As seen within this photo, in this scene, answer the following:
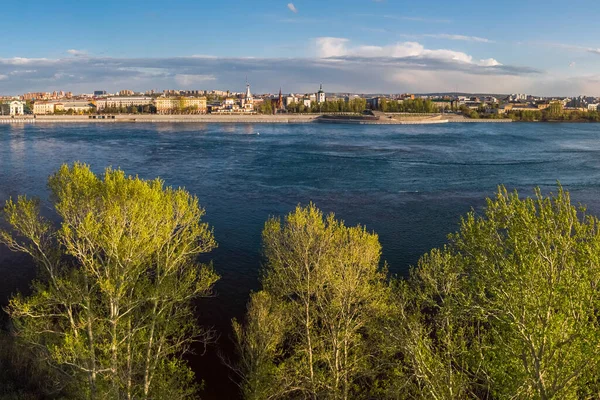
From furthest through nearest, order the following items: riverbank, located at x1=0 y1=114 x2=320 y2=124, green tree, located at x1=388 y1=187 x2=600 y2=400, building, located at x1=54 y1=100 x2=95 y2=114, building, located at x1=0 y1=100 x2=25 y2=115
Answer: building, located at x1=54 y1=100 x2=95 y2=114
building, located at x1=0 y1=100 x2=25 y2=115
riverbank, located at x1=0 y1=114 x2=320 y2=124
green tree, located at x1=388 y1=187 x2=600 y2=400

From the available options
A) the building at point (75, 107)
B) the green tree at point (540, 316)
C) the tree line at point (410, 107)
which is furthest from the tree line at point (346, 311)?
the building at point (75, 107)

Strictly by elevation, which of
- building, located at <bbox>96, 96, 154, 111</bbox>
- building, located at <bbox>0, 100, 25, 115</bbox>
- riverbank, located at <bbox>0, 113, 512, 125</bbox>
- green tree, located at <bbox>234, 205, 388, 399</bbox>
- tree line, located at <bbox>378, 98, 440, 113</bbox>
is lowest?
green tree, located at <bbox>234, 205, 388, 399</bbox>

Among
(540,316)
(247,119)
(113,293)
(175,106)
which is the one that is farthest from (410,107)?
(540,316)

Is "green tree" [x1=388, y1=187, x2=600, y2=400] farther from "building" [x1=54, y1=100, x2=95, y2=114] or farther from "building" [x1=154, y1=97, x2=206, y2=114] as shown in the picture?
"building" [x1=54, y1=100, x2=95, y2=114]

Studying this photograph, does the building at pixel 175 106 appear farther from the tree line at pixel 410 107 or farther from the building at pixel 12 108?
the tree line at pixel 410 107

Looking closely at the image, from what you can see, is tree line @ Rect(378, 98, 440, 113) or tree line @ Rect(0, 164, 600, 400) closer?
tree line @ Rect(0, 164, 600, 400)

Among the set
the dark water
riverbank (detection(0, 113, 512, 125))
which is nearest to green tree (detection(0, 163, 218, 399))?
the dark water

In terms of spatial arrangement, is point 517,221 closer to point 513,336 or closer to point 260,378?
point 513,336
